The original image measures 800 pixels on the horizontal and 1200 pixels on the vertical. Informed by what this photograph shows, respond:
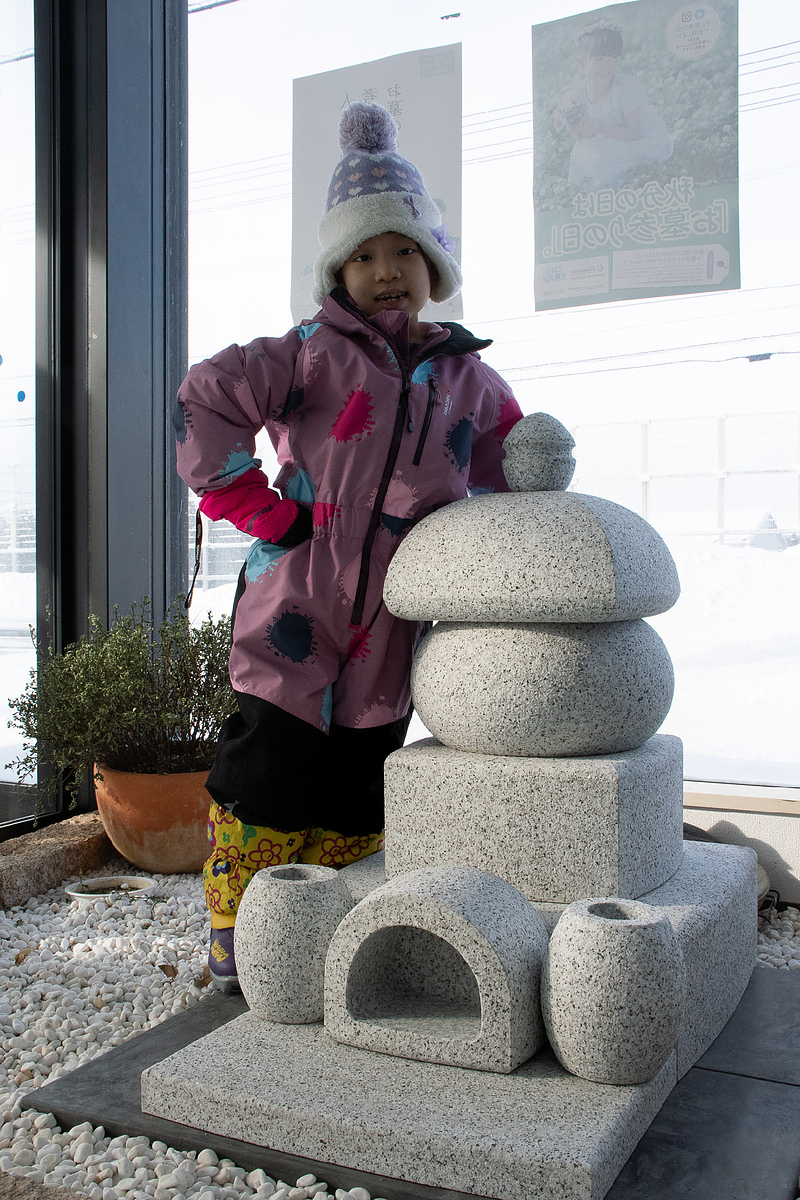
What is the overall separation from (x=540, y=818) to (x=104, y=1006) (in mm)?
1000

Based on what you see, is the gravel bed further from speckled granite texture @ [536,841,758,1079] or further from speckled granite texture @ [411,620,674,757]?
speckled granite texture @ [411,620,674,757]

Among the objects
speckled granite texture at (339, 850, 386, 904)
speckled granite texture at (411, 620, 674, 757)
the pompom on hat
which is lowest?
speckled granite texture at (339, 850, 386, 904)

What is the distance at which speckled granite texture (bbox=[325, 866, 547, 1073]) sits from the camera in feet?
4.43

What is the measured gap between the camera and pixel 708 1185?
123 centimetres

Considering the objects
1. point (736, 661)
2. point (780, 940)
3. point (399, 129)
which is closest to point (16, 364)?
point (399, 129)

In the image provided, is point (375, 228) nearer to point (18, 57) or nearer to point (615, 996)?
point (615, 996)

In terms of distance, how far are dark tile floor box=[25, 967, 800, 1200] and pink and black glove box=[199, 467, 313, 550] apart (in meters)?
0.87

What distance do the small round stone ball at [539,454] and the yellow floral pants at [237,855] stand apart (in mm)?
801

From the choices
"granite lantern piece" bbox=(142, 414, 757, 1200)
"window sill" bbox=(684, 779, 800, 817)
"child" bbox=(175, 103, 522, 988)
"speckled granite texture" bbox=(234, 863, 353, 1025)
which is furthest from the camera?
"window sill" bbox=(684, 779, 800, 817)

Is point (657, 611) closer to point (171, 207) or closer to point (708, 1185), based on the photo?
point (708, 1185)

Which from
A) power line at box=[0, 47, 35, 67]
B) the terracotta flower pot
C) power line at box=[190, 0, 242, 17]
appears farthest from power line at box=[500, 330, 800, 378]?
power line at box=[0, 47, 35, 67]

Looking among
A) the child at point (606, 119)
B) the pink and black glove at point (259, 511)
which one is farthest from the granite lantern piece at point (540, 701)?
the child at point (606, 119)

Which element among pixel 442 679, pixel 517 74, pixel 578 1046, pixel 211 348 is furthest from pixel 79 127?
pixel 578 1046

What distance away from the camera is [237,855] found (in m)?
1.90
